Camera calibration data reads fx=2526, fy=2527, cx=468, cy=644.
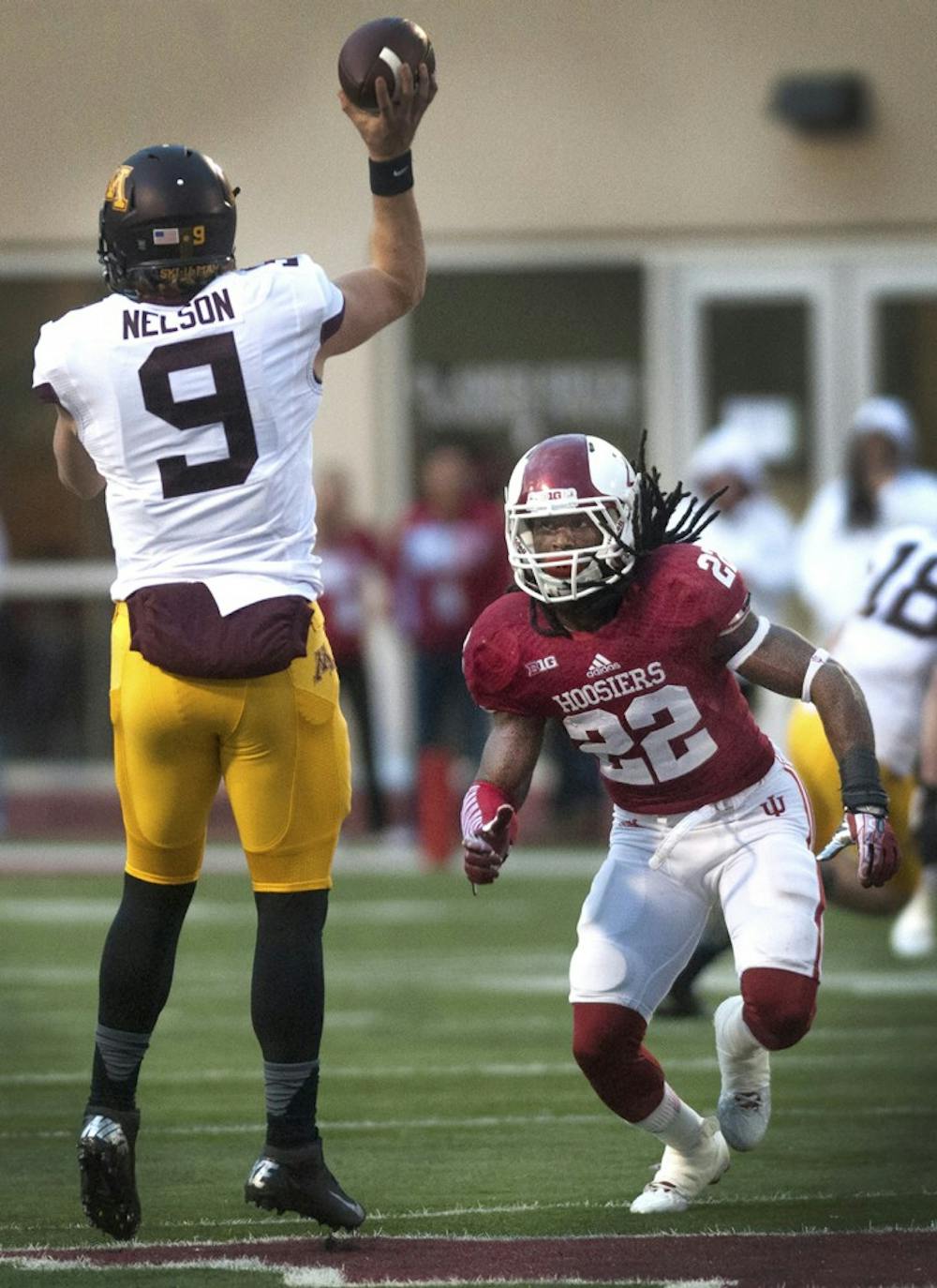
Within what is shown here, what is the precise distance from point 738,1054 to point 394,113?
1.80 m

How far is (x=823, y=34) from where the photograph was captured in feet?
42.7

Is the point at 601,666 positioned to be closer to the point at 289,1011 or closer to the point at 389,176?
the point at 289,1011

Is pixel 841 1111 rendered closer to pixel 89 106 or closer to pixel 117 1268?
pixel 117 1268

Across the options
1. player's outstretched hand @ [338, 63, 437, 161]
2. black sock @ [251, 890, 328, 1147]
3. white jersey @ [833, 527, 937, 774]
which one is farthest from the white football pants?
white jersey @ [833, 527, 937, 774]

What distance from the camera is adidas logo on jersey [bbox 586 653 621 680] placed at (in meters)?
4.50

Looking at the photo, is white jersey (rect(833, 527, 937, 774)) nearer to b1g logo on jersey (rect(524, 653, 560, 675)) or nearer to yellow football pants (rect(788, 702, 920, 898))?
yellow football pants (rect(788, 702, 920, 898))

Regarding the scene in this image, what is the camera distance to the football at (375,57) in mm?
4324

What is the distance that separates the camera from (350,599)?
11.6 metres

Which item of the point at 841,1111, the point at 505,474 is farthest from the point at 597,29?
the point at 841,1111

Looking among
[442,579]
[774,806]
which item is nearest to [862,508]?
[442,579]

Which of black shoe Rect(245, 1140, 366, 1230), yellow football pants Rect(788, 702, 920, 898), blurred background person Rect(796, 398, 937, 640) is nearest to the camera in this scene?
black shoe Rect(245, 1140, 366, 1230)

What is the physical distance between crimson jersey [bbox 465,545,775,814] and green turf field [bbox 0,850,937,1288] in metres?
0.83

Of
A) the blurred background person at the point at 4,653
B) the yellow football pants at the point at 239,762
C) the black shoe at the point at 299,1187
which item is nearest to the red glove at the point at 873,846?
the yellow football pants at the point at 239,762

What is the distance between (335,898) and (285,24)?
206 inches
